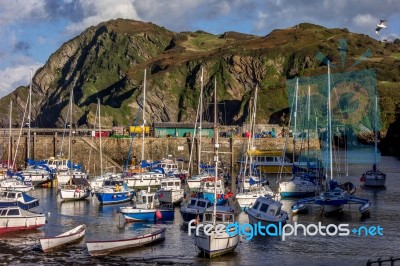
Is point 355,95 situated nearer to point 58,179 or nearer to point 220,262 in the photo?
point 58,179

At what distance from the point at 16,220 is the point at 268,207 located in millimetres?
15061

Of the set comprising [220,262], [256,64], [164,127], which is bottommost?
[220,262]

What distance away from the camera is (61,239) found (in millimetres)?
36188

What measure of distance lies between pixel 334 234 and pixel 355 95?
10386 cm

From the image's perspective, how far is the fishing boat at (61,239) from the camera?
116ft

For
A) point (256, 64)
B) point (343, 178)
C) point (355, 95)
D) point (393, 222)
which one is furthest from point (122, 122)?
point (393, 222)

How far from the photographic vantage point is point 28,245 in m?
37.0

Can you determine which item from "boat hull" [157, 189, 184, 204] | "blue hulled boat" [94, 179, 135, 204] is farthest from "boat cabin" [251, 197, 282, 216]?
"blue hulled boat" [94, 179, 135, 204]

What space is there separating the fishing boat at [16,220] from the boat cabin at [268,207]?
527 inches

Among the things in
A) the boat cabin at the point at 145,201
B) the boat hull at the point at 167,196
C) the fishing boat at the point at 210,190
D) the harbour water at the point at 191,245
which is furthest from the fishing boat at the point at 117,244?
the boat hull at the point at 167,196

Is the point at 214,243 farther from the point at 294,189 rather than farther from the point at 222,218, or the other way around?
the point at 294,189

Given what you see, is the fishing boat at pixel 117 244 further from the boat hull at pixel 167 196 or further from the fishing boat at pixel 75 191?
the fishing boat at pixel 75 191

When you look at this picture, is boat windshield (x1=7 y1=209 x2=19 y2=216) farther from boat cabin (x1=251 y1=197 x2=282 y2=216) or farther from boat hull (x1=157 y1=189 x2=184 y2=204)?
boat cabin (x1=251 y1=197 x2=282 y2=216)

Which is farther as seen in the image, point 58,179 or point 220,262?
point 58,179
